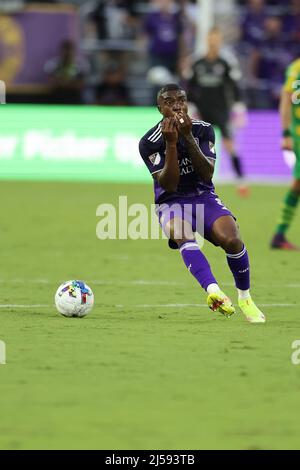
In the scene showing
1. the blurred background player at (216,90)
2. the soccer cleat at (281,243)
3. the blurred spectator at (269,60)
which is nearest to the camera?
the soccer cleat at (281,243)

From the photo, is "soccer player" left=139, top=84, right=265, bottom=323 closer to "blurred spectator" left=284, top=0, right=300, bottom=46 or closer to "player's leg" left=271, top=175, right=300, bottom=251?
"player's leg" left=271, top=175, right=300, bottom=251

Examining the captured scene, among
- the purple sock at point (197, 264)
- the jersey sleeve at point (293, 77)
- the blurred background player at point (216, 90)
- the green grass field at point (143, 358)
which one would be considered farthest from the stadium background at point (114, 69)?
the purple sock at point (197, 264)

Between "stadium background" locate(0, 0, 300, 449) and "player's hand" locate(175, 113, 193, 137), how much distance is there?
4.65 ft

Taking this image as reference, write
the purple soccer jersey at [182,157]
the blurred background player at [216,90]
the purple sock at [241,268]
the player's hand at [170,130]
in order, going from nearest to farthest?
the player's hand at [170,130]
the purple sock at [241,268]
the purple soccer jersey at [182,157]
the blurred background player at [216,90]

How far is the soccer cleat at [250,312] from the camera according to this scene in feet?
29.2

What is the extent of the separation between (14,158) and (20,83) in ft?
9.81

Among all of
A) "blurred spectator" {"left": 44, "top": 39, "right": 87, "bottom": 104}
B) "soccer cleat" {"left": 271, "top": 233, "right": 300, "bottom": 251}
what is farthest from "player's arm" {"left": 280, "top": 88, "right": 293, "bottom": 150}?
"blurred spectator" {"left": 44, "top": 39, "right": 87, "bottom": 104}

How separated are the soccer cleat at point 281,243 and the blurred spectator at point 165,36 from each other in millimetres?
10942

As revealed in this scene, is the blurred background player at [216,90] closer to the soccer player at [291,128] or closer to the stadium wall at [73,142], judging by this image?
the stadium wall at [73,142]

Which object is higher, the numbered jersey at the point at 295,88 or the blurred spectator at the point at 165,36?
the blurred spectator at the point at 165,36

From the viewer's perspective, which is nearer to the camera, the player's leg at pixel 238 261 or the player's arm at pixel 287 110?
the player's leg at pixel 238 261

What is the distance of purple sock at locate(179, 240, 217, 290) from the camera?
8750 mm

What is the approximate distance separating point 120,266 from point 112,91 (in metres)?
11.8
